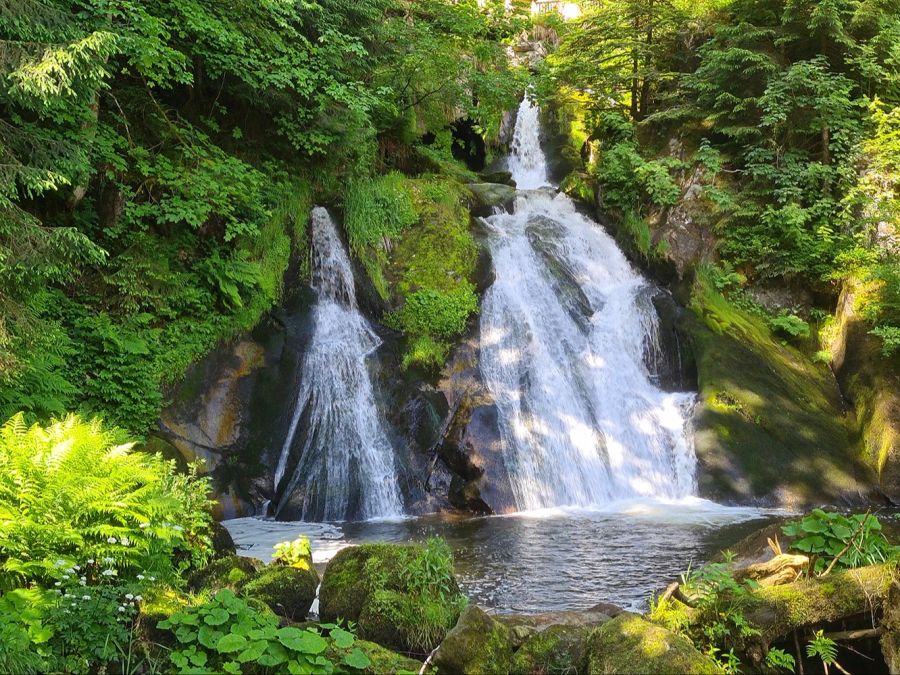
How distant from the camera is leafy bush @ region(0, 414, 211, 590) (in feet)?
11.8

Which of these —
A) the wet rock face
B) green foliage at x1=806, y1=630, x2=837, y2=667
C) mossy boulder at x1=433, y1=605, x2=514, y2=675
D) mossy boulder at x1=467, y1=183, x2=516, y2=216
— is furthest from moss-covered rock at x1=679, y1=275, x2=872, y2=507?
mossy boulder at x1=433, y1=605, x2=514, y2=675

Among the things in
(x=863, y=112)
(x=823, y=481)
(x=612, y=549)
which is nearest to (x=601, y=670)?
→ (x=612, y=549)

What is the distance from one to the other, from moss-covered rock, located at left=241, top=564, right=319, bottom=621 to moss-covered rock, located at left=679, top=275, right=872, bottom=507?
7.44m

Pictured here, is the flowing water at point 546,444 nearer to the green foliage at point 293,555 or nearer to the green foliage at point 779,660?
the green foliage at point 293,555

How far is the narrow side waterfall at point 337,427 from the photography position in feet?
30.5

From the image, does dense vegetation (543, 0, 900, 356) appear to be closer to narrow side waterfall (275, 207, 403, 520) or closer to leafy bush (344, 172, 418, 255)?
leafy bush (344, 172, 418, 255)

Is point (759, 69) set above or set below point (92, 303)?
above

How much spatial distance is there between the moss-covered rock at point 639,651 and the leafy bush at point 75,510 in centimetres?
282

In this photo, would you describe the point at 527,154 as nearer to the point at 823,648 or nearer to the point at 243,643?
the point at 823,648

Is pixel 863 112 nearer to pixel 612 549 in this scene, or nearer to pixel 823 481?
pixel 823 481

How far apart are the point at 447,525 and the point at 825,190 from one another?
10.9m

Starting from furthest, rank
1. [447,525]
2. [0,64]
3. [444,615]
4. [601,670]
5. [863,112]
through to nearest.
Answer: [863,112] < [447,525] < [0,64] < [444,615] < [601,670]

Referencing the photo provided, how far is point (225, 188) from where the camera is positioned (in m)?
9.51

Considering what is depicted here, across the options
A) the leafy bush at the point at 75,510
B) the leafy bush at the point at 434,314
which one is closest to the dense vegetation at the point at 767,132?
the leafy bush at the point at 434,314
